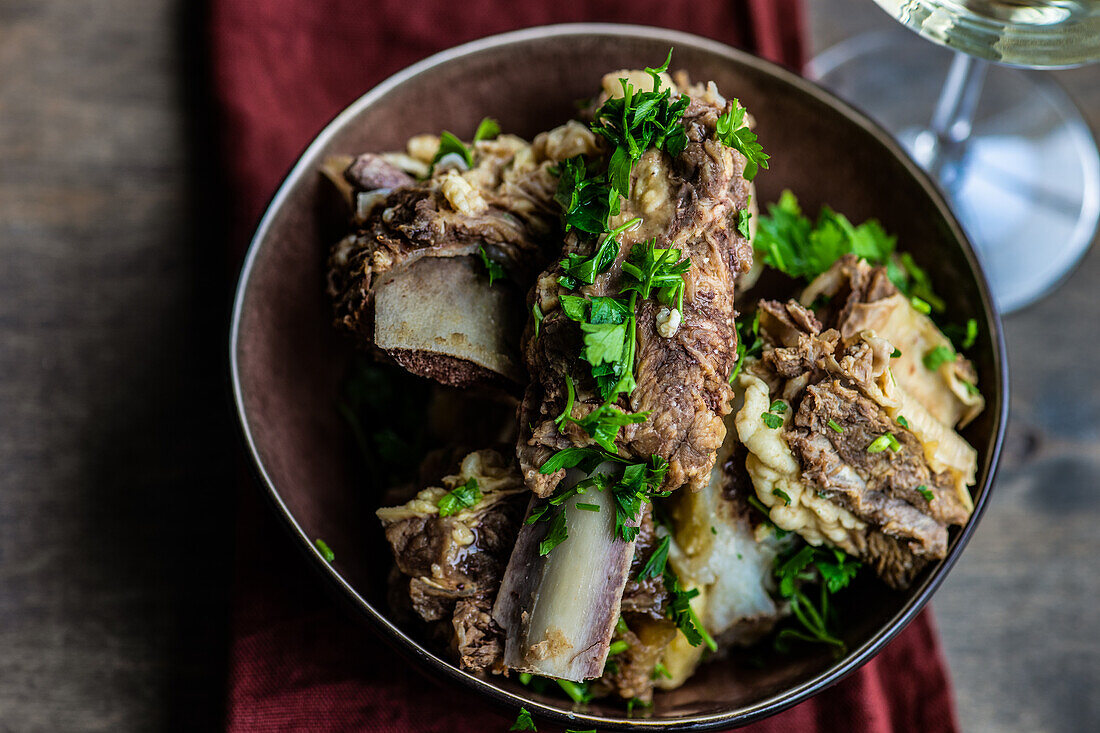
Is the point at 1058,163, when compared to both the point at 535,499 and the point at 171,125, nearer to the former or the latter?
the point at 535,499

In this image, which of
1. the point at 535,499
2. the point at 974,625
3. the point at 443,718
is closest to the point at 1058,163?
the point at 974,625

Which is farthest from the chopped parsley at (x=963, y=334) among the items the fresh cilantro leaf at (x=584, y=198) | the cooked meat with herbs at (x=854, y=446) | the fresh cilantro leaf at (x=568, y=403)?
the fresh cilantro leaf at (x=568, y=403)

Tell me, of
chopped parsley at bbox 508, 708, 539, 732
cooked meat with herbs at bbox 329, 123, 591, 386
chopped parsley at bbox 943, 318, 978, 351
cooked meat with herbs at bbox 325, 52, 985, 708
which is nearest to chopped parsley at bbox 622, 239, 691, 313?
cooked meat with herbs at bbox 325, 52, 985, 708

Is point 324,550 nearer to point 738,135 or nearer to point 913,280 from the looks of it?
point 738,135

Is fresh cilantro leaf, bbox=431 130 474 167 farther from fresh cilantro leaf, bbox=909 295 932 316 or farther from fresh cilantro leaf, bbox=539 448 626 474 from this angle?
fresh cilantro leaf, bbox=909 295 932 316

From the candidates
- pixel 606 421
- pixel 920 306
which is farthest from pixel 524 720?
pixel 920 306

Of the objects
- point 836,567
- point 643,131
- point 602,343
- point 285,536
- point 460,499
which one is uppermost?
point 643,131
